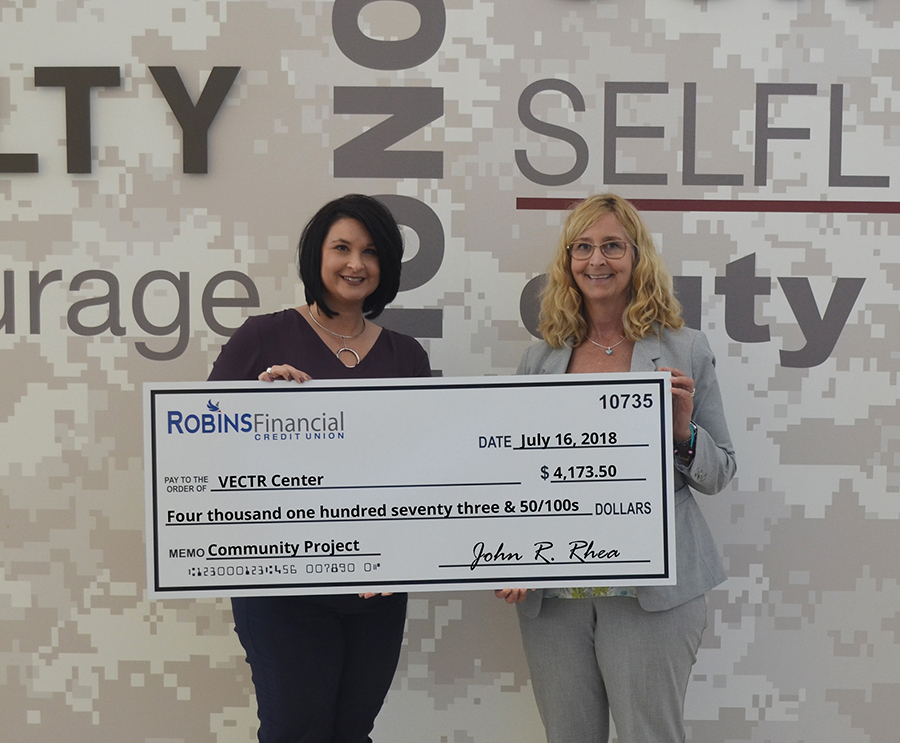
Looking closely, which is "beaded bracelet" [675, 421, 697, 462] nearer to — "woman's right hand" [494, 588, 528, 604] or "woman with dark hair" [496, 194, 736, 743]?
"woman with dark hair" [496, 194, 736, 743]

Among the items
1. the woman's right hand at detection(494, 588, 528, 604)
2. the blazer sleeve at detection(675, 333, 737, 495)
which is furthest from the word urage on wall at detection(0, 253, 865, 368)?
the woman's right hand at detection(494, 588, 528, 604)

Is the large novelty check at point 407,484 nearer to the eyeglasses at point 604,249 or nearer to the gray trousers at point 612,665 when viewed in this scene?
the gray trousers at point 612,665

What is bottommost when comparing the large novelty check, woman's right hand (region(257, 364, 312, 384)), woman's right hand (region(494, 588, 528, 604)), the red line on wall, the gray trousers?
the gray trousers

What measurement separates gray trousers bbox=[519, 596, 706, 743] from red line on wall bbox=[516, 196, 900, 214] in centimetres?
112

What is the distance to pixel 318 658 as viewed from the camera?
1673mm

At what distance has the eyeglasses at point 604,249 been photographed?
176cm

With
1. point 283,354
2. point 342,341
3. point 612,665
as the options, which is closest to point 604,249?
point 342,341

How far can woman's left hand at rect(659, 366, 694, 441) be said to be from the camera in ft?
5.41

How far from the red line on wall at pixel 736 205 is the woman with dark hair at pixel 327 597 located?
598 millimetres

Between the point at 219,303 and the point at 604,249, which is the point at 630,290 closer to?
the point at 604,249

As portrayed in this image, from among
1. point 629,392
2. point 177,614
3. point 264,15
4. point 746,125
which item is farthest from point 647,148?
point 177,614

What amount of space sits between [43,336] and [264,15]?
1.16 meters

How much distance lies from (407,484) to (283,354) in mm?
421

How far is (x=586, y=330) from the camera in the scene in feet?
6.05
